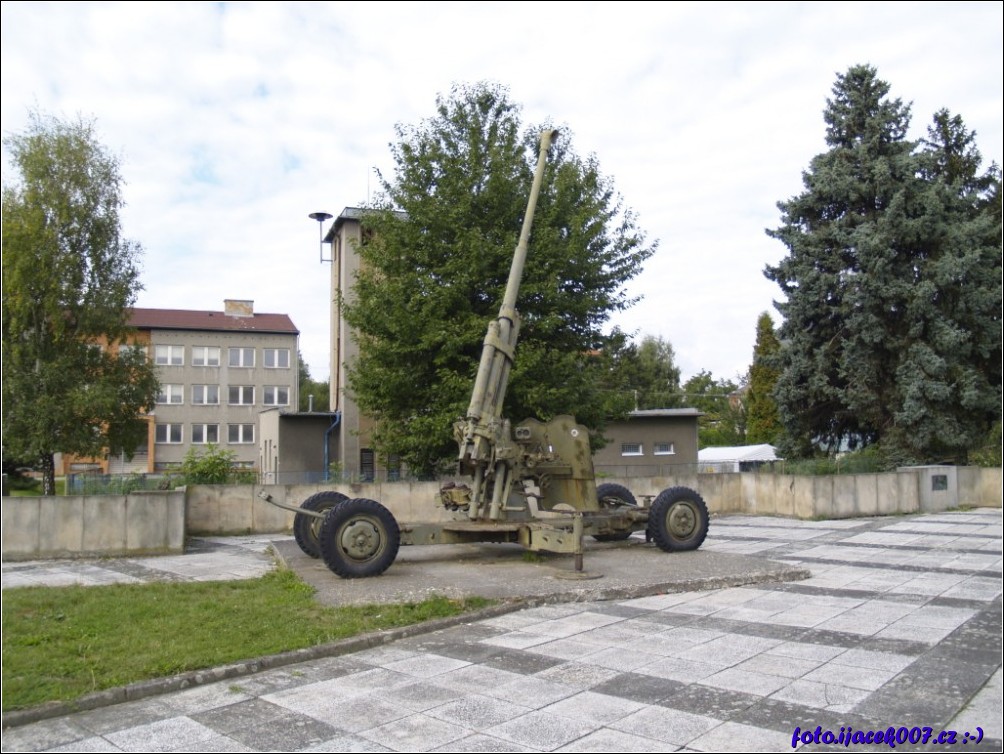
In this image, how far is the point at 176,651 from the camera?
6500 millimetres

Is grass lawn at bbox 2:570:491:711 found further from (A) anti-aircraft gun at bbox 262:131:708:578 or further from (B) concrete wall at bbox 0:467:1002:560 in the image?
(B) concrete wall at bbox 0:467:1002:560

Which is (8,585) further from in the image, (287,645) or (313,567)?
(287,645)

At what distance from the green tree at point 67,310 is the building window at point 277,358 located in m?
32.3

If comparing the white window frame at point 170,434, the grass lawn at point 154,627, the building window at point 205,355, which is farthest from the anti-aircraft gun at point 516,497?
the building window at point 205,355

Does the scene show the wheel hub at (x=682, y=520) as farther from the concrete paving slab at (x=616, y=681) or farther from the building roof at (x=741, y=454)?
the building roof at (x=741, y=454)

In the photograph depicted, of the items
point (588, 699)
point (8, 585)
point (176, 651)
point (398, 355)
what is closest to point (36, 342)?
point (398, 355)

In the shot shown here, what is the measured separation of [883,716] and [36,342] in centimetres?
1898

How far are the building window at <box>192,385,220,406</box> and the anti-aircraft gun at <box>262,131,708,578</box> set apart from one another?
139 feet

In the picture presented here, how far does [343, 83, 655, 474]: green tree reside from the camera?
1725 centimetres

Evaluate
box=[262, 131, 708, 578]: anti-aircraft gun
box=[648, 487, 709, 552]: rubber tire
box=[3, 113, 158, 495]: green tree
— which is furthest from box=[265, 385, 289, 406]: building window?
box=[648, 487, 709, 552]: rubber tire

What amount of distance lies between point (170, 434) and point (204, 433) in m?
1.87

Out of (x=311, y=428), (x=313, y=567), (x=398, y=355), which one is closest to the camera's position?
(x=313, y=567)

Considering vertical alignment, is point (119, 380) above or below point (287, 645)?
above

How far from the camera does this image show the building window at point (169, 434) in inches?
2000
